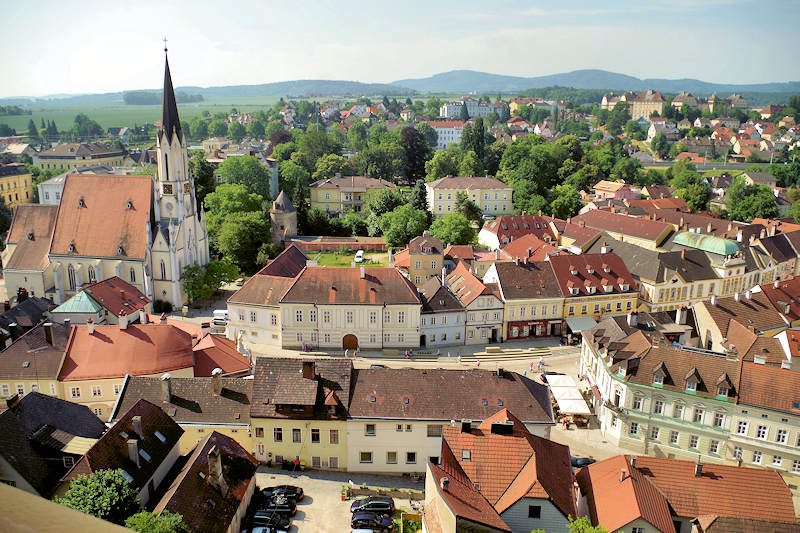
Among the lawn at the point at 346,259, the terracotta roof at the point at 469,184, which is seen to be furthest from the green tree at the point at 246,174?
the terracotta roof at the point at 469,184

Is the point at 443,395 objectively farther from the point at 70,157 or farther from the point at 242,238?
the point at 70,157

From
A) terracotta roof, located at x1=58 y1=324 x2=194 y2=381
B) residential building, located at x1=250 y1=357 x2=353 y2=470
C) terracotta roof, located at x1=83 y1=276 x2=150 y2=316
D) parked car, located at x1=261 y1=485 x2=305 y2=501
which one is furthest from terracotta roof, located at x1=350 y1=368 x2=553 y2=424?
terracotta roof, located at x1=83 y1=276 x2=150 y2=316

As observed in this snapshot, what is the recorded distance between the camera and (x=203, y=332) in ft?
161

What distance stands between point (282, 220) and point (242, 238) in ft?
44.4

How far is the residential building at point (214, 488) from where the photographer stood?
87.1ft

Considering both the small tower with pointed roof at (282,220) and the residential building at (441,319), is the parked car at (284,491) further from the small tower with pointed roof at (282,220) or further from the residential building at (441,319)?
the small tower with pointed roof at (282,220)

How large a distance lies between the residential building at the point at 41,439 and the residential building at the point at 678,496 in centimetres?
2513

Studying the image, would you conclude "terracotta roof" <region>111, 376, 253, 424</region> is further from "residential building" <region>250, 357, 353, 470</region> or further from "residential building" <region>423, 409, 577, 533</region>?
"residential building" <region>423, 409, 577, 533</region>

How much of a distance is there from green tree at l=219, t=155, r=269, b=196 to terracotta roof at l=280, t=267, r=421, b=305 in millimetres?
53421

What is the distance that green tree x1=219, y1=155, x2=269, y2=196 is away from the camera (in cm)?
10581

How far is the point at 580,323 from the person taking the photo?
194ft

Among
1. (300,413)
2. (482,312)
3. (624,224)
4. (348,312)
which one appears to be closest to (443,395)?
(300,413)

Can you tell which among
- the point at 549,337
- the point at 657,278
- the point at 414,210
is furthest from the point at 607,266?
the point at 414,210

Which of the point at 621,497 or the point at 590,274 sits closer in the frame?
the point at 621,497
